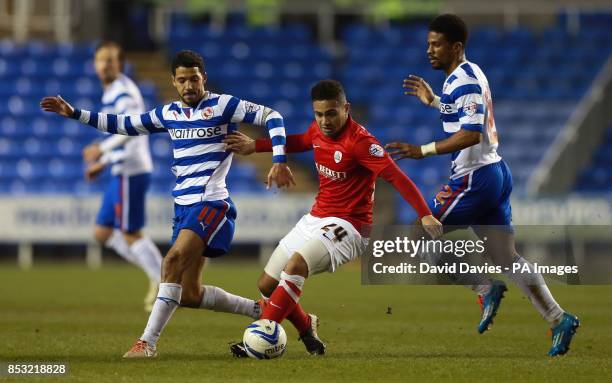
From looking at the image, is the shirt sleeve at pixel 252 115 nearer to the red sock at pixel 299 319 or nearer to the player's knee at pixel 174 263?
the player's knee at pixel 174 263

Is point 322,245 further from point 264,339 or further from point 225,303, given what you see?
point 225,303

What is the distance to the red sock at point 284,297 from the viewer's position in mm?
7598

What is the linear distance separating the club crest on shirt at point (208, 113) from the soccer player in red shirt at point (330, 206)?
20cm

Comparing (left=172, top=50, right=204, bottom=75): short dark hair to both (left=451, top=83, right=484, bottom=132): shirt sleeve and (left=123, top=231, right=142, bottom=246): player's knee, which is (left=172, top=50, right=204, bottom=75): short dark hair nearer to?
(left=451, top=83, right=484, bottom=132): shirt sleeve

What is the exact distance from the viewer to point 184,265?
7859mm

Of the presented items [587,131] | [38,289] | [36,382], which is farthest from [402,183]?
[587,131]

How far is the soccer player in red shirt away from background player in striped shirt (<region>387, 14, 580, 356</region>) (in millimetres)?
631

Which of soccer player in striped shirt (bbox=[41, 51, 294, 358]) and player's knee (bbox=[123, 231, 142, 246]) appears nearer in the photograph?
soccer player in striped shirt (bbox=[41, 51, 294, 358])

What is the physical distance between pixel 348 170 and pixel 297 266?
750mm

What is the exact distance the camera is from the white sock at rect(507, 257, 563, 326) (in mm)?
8062

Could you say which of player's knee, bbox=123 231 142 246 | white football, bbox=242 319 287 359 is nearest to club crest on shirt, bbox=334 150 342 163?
white football, bbox=242 319 287 359

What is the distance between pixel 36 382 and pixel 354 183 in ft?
8.42

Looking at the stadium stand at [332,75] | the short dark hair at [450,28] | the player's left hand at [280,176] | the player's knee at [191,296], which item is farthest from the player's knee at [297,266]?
the stadium stand at [332,75]

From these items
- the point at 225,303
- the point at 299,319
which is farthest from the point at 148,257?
the point at 299,319
